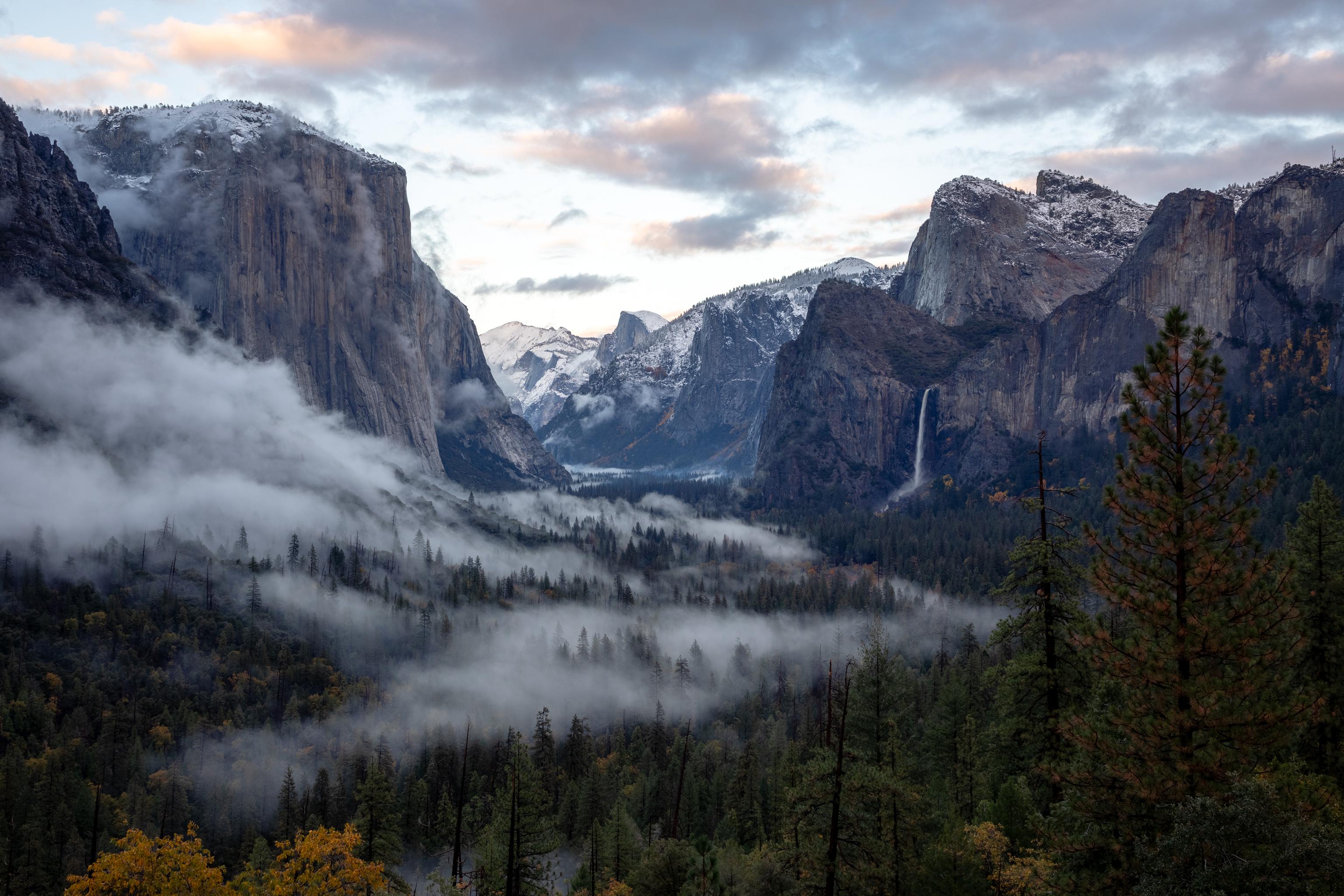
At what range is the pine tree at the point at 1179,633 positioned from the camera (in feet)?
72.3

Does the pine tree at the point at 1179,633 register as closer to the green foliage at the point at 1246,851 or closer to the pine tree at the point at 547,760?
the green foliage at the point at 1246,851

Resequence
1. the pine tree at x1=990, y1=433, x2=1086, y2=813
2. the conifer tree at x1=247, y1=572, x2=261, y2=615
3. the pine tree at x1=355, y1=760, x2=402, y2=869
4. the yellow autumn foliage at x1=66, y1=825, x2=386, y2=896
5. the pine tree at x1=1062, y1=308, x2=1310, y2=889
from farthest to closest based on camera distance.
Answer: the conifer tree at x1=247, y1=572, x2=261, y2=615, the pine tree at x1=355, y1=760, x2=402, y2=869, the pine tree at x1=990, y1=433, x2=1086, y2=813, the yellow autumn foliage at x1=66, y1=825, x2=386, y2=896, the pine tree at x1=1062, y1=308, x2=1310, y2=889

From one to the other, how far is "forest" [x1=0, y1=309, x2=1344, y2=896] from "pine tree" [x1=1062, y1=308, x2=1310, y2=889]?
0.10 metres

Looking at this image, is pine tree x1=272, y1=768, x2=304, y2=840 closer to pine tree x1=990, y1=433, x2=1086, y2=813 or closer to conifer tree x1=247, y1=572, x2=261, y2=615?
conifer tree x1=247, y1=572, x2=261, y2=615

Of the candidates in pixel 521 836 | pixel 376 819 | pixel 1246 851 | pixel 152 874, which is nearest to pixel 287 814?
pixel 376 819

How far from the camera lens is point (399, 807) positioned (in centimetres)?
10169

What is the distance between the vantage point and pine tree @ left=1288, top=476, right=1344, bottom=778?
33.9 meters

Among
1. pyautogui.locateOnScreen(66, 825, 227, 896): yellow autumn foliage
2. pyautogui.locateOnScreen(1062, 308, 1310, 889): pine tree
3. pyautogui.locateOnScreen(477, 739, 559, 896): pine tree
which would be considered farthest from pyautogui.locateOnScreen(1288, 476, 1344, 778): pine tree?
pyautogui.locateOnScreen(66, 825, 227, 896): yellow autumn foliage

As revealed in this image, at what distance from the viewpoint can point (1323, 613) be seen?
116ft

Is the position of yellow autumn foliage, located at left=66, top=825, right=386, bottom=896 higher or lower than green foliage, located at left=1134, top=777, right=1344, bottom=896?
lower

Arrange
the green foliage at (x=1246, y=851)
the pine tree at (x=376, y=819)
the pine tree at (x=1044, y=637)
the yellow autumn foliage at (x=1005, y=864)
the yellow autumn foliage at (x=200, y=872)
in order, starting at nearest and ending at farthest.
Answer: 1. the green foliage at (x=1246, y=851)
2. the yellow autumn foliage at (x=1005, y=864)
3. the yellow autumn foliage at (x=200, y=872)
4. the pine tree at (x=1044, y=637)
5. the pine tree at (x=376, y=819)

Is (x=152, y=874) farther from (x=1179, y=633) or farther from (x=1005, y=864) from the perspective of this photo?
(x=1179, y=633)

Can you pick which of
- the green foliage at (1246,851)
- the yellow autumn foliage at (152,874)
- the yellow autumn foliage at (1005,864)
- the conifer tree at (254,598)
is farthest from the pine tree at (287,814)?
the green foliage at (1246,851)

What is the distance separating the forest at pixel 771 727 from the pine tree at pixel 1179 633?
97mm
